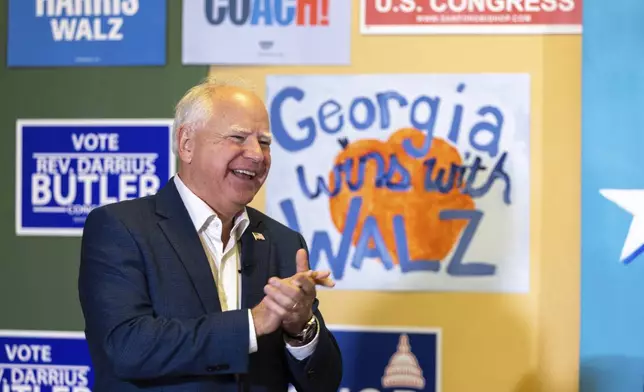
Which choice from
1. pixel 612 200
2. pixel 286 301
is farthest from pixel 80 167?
pixel 612 200

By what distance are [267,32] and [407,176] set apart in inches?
23.8

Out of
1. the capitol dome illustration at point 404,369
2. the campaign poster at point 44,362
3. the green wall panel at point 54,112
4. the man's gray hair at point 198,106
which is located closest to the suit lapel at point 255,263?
the man's gray hair at point 198,106

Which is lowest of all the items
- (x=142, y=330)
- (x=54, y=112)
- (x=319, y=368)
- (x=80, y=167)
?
(x=319, y=368)

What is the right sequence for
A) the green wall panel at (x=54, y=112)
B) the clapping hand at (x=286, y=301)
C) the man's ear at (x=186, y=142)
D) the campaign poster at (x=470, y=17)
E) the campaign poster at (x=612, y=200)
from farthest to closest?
the green wall panel at (x=54, y=112), the campaign poster at (x=470, y=17), the campaign poster at (x=612, y=200), the man's ear at (x=186, y=142), the clapping hand at (x=286, y=301)

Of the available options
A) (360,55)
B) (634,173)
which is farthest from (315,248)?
(634,173)

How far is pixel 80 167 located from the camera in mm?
2648

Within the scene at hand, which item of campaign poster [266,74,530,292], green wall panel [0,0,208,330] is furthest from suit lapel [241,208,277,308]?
green wall panel [0,0,208,330]

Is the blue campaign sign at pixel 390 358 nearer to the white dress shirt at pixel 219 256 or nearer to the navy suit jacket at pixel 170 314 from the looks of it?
the navy suit jacket at pixel 170 314

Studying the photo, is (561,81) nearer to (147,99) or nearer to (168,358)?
(147,99)

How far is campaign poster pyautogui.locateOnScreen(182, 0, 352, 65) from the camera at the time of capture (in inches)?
99.3

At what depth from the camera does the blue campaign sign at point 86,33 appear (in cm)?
261

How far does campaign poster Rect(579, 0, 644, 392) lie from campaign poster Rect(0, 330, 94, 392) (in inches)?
58.7

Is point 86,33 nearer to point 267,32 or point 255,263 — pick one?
point 267,32

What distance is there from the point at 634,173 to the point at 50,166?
1.74 meters
